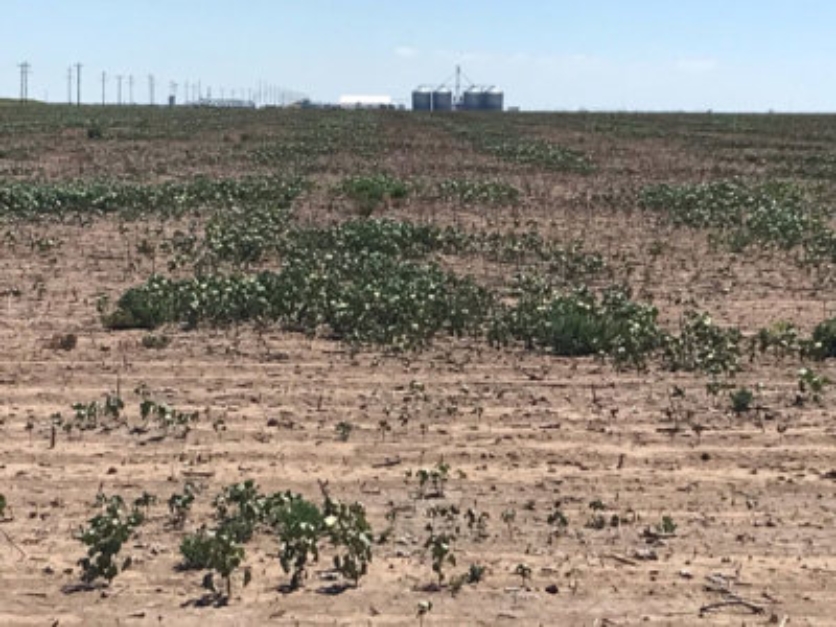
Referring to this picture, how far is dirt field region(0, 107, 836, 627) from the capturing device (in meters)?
5.27

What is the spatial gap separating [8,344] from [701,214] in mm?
13035

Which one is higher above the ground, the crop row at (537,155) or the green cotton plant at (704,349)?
the crop row at (537,155)

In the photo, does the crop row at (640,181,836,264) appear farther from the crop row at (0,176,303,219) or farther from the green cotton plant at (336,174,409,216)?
the crop row at (0,176,303,219)

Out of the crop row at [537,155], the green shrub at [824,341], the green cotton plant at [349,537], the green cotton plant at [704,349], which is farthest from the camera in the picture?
the crop row at [537,155]

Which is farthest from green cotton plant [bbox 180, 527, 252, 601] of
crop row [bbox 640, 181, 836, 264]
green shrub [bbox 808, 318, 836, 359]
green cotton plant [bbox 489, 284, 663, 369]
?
crop row [bbox 640, 181, 836, 264]

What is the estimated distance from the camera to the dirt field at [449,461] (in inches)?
208

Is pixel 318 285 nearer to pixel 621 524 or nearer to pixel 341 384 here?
pixel 341 384

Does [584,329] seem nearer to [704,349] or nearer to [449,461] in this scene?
[704,349]

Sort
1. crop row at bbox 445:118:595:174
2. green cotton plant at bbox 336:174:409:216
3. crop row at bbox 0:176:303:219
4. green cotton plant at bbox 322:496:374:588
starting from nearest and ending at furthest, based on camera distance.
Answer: green cotton plant at bbox 322:496:374:588
crop row at bbox 0:176:303:219
green cotton plant at bbox 336:174:409:216
crop row at bbox 445:118:595:174

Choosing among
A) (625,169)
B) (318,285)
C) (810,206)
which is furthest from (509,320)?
(625,169)

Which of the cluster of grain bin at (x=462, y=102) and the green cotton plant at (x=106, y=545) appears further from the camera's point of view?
the cluster of grain bin at (x=462, y=102)

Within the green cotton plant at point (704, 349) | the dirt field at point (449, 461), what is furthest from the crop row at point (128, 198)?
the green cotton plant at point (704, 349)

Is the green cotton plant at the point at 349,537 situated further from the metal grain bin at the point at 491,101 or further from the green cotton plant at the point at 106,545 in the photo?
the metal grain bin at the point at 491,101

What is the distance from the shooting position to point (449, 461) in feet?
23.5
